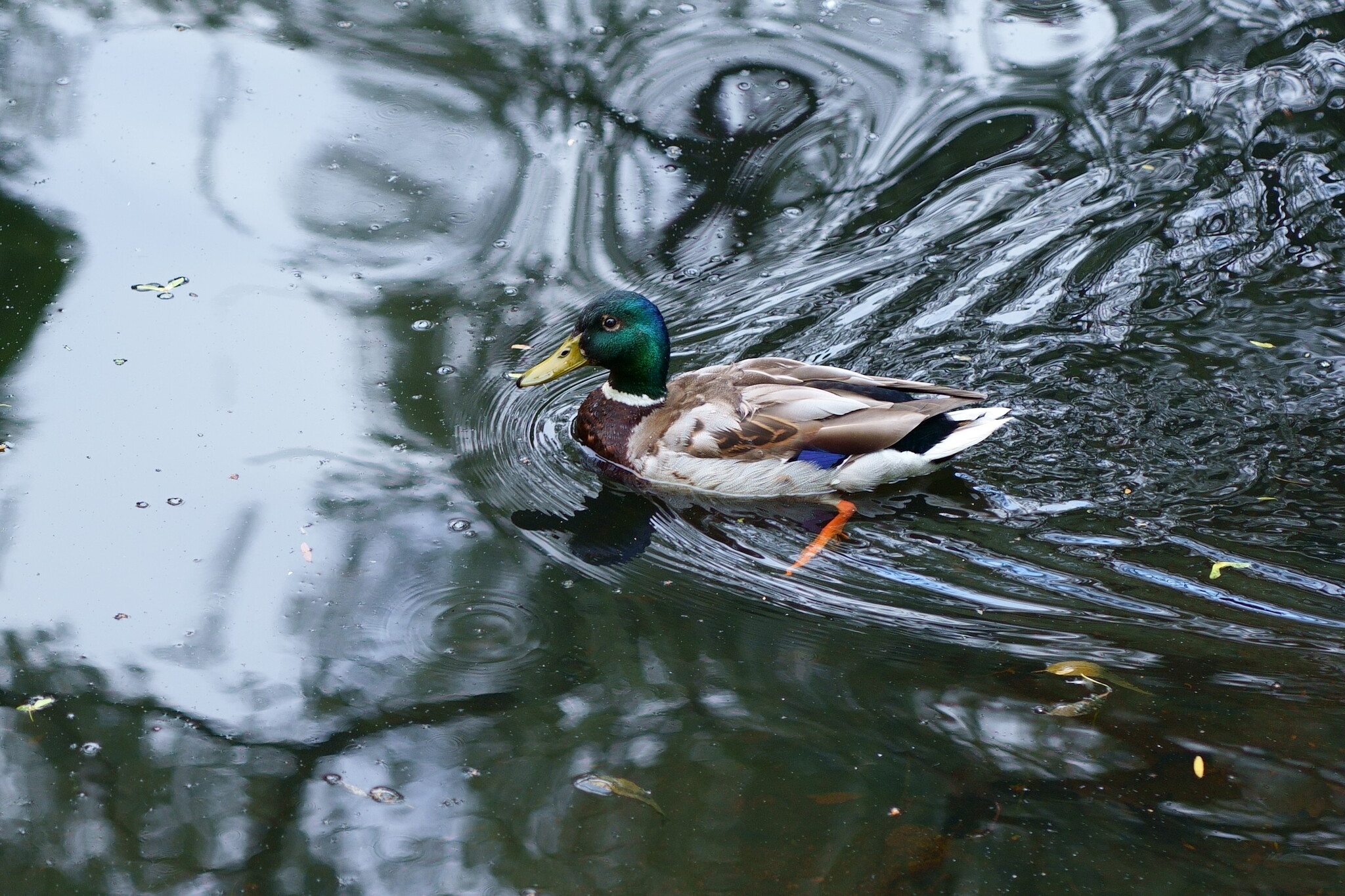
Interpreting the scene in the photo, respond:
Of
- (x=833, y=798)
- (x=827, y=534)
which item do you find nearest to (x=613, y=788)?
(x=833, y=798)

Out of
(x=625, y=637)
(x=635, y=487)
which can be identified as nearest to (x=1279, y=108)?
(x=635, y=487)

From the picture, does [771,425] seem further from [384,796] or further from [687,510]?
[384,796]

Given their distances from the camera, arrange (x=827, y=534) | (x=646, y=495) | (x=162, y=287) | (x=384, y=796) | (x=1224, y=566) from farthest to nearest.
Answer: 1. (x=162, y=287)
2. (x=646, y=495)
3. (x=827, y=534)
4. (x=1224, y=566)
5. (x=384, y=796)

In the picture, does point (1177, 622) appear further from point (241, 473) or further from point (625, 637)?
point (241, 473)

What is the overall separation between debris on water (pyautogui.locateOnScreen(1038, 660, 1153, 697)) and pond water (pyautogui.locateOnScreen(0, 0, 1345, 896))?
0.12ft

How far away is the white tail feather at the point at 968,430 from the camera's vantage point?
5.89 metres

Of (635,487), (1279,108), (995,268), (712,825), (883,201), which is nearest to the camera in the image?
(712,825)

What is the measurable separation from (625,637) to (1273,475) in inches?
119

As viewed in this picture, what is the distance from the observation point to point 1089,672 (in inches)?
180

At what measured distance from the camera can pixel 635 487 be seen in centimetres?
612

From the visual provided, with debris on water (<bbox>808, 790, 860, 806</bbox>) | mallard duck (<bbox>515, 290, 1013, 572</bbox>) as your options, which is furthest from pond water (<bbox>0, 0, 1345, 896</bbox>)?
mallard duck (<bbox>515, 290, 1013, 572</bbox>)

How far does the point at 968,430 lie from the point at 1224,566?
1.27m

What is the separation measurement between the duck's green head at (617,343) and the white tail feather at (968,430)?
137 cm

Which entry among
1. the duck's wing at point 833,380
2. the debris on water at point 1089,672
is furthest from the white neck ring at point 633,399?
the debris on water at point 1089,672
